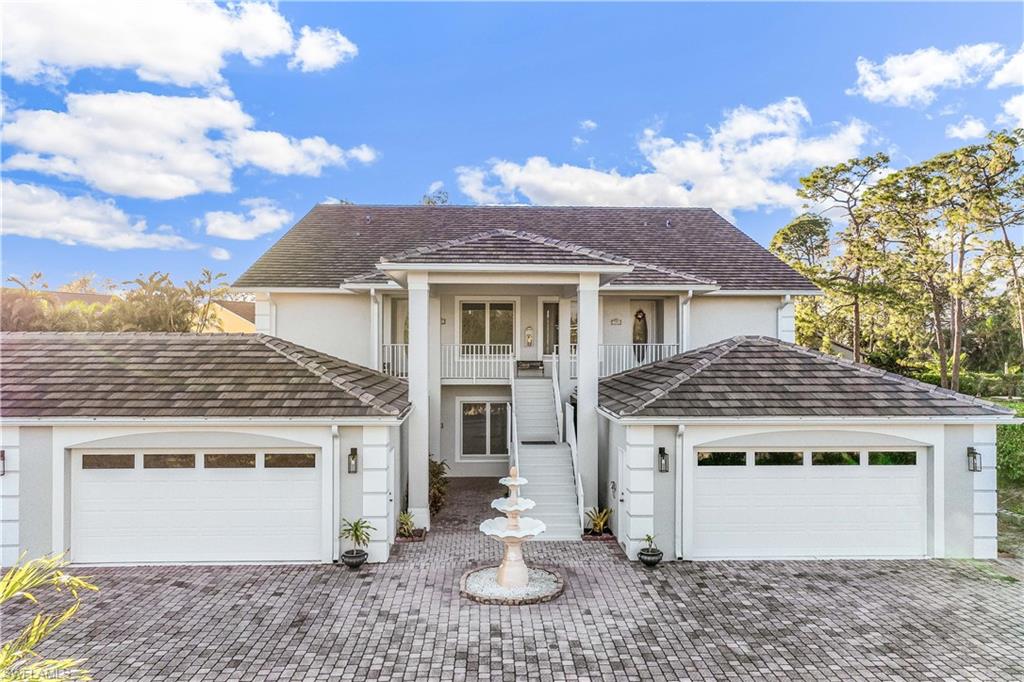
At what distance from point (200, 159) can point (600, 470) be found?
76.7 feet

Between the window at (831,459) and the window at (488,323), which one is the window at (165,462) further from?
the window at (831,459)

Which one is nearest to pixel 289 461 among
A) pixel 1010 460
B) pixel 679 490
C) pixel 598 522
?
pixel 598 522

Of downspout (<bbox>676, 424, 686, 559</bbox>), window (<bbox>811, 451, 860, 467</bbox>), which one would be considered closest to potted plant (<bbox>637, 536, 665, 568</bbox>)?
downspout (<bbox>676, 424, 686, 559</bbox>)

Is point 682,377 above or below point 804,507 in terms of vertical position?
above

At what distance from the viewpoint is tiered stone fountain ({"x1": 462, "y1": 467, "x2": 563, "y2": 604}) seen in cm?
773

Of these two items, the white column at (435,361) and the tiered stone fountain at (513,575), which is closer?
the tiered stone fountain at (513,575)

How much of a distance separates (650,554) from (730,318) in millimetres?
9513

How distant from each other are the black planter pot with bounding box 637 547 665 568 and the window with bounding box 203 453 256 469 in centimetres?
717

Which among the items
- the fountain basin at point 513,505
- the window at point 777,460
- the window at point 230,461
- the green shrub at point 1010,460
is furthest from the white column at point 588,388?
the green shrub at point 1010,460

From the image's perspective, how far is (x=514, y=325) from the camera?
1602 cm

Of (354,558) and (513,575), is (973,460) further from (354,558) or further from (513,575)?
(354,558)

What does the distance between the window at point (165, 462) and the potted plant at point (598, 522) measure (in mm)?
7652

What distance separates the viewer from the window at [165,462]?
9.16 m

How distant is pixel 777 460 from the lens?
31.2ft
